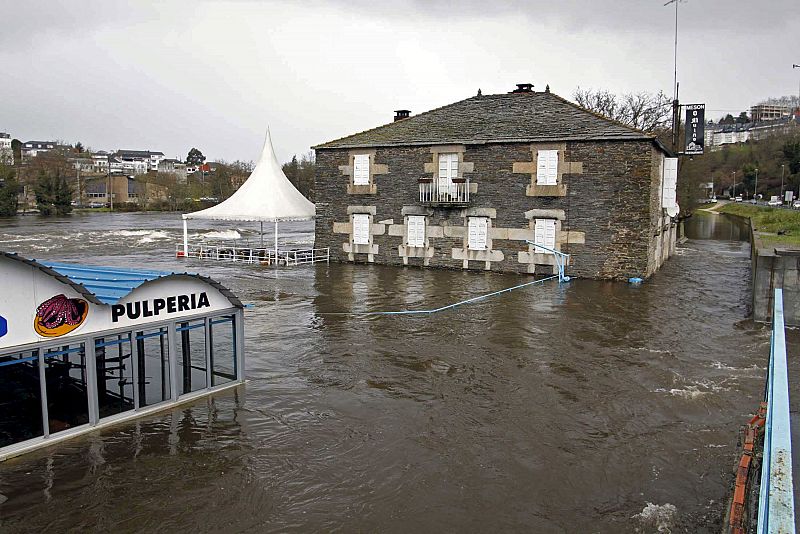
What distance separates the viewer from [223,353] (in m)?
13.6

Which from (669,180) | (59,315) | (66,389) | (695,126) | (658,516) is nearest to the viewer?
(658,516)

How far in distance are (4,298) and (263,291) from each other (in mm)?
13263

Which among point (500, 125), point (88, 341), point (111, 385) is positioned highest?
point (500, 125)

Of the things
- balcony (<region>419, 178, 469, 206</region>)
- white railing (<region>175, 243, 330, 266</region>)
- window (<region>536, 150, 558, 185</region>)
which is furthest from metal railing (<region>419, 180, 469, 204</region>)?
white railing (<region>175, 243, 330, 266</region>)

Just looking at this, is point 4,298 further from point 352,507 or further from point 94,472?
point 352,507

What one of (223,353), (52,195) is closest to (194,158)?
(52,195)

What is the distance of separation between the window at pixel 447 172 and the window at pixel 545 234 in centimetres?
368

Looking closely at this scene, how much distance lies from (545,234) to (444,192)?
173 inches

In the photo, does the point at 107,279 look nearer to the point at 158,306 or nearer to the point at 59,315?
the point at 158,306

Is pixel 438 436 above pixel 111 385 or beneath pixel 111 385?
beneath

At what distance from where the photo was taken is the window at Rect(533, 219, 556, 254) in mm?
23562

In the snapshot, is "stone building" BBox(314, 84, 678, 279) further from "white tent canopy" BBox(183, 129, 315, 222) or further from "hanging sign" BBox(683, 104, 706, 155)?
"hanging sign" BBox(683, 104, 706, 155)

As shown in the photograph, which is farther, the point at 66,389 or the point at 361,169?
the point at 361,169

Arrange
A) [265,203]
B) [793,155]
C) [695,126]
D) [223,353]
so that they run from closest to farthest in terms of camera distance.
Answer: [223,353] < [265,203] < [695,126] < [793,155]
